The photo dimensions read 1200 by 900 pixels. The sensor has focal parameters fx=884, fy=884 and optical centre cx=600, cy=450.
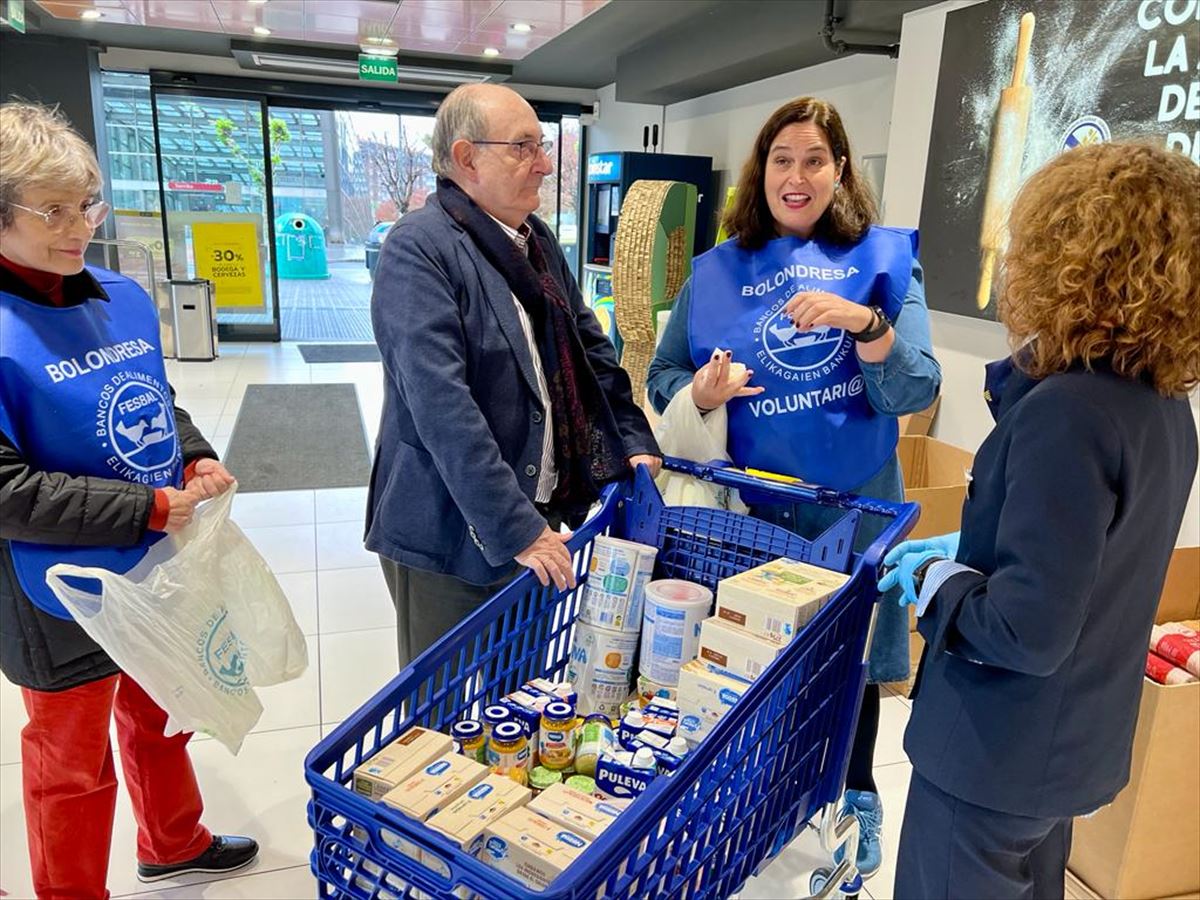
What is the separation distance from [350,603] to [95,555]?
2.03 metres

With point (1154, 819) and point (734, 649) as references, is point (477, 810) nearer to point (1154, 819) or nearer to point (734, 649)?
point (734, 649)

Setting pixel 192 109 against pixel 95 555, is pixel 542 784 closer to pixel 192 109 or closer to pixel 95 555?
pixel 95 555

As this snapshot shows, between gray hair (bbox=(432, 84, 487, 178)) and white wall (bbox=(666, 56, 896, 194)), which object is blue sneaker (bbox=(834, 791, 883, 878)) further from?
white wall (bbox=(666, 56, 896, 194))

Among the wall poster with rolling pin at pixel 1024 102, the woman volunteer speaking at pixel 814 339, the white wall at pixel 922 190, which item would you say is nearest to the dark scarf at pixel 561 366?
the woman volunteer speaking at pixel 814 339

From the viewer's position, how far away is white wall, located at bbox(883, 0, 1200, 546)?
3.77m

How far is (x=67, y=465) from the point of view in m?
1.58

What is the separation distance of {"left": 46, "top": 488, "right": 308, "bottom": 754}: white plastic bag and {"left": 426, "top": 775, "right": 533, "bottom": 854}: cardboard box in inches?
33.9

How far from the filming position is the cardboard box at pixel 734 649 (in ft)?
4.22

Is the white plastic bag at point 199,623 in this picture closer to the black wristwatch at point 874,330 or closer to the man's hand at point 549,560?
the man's hand at point 549,560

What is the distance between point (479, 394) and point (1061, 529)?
3.19 ft

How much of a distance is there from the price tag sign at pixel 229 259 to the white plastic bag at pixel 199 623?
9.07m

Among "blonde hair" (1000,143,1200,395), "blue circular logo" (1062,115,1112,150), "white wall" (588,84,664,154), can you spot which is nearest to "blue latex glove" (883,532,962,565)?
"blonde hair" (1000,143,1200,395)

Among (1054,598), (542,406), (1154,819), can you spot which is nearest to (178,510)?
(542,406)

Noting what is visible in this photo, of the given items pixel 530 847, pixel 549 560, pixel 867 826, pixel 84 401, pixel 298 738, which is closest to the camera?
pixel 530 847
